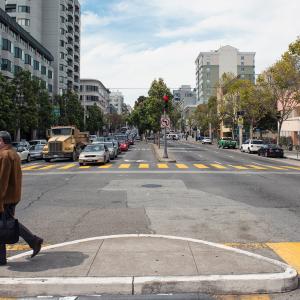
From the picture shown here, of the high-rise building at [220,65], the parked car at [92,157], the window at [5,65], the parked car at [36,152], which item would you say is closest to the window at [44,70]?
the window at [5,65]

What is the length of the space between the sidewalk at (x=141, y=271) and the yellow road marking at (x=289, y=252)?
1.47ft

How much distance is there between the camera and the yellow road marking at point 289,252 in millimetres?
6362

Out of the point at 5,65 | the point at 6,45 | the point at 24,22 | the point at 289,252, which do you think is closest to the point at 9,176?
the point at 289,252

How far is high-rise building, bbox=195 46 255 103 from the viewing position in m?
153

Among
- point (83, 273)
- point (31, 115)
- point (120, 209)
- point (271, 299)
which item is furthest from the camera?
point (31, 115)

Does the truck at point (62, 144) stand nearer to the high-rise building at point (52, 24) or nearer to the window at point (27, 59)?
the window at point (27, 59)

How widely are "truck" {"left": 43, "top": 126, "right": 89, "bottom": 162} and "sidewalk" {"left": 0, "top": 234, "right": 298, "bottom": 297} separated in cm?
2625

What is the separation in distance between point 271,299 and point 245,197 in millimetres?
8072

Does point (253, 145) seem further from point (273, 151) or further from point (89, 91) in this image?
point (89, 91)

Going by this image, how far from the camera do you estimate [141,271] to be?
5.61 m

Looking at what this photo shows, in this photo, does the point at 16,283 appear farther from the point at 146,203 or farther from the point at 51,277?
the point at 146,203

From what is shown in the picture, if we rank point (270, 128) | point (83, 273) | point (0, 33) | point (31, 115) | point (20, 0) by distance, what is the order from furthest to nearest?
1. point (20, 0)
2. point (270, 128)
3. point (0, 33)
4. point (31, 115)
5. point (83, 273)

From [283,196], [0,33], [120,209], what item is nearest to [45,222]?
[120,209]

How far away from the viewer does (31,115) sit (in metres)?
48.2
